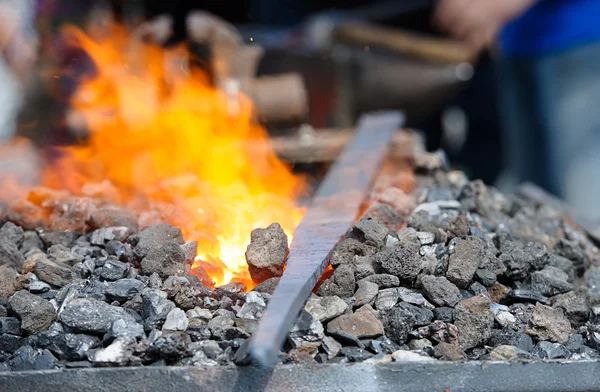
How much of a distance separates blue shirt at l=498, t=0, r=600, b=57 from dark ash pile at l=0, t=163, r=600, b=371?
2115 mm

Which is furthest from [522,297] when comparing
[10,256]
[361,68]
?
[361,68]

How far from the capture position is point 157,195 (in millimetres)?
2475

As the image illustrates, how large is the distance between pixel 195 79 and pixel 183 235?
1.47 metres

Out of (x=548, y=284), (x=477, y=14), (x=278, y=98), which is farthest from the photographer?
(x=477, y=14)

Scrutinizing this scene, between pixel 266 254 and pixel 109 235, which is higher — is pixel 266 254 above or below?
above

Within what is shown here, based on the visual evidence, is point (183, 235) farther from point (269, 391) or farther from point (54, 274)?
point (269, 391)

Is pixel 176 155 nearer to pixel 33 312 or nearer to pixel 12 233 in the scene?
pixel 12 233

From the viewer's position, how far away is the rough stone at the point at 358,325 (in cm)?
171

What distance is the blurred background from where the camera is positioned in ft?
11.3

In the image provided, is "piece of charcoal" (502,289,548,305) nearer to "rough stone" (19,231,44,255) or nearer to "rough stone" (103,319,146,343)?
"rough stone" (103,319,146,343)

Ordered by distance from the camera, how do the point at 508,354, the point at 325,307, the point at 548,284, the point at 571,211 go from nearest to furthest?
1. the point at 508,354
2. the point at 325,307
3. the point at 548,284
4. the point at 571,211

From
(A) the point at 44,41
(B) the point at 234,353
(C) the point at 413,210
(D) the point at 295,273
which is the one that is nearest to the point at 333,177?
(C) the point at 413,210

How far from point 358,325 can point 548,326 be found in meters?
0.50

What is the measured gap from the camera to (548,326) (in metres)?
1.79
